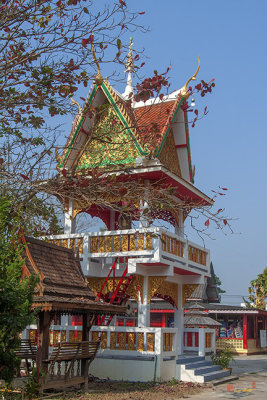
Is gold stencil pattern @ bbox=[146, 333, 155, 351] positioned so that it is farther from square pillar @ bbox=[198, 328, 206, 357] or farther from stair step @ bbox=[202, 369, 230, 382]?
square pillar @ bbox=[198, 328, 206, 357]

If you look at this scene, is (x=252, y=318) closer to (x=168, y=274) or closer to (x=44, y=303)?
(x=168, y=274)

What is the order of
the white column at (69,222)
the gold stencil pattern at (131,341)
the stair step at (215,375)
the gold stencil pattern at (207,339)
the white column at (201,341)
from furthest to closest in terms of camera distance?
1. the gold stencil pattern at (207,339)
2. the white column at (201,341)
3. the white column at (69,222)
4. the stair step at (215,375)
5. the gold stencil pattern at (131,341)

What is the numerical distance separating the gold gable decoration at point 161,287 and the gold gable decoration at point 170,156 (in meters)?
3.06

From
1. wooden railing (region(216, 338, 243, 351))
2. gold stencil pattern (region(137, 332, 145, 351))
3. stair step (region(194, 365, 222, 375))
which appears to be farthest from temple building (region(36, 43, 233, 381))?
wooden railing (region(216, 338, 243, 351))

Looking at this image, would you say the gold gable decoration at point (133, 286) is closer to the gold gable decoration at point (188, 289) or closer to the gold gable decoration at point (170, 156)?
the gold gable decoration at point (188, 289)

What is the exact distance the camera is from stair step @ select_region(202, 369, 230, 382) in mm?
12506

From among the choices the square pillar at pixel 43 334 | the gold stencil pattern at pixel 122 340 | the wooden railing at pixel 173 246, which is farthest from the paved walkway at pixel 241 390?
the wooden railing at pixel 173 246

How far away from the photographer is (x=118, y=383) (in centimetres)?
1118

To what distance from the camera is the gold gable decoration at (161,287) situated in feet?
42.0

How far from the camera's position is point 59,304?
8.80 meters

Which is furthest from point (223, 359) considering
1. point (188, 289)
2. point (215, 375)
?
point (188, 289)

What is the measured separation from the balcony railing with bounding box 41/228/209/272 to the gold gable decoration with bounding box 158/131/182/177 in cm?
216

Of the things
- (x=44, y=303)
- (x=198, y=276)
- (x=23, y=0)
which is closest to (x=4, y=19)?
(x=23, y=0)

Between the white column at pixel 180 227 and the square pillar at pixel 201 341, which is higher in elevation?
the white column at pixel 180 227
